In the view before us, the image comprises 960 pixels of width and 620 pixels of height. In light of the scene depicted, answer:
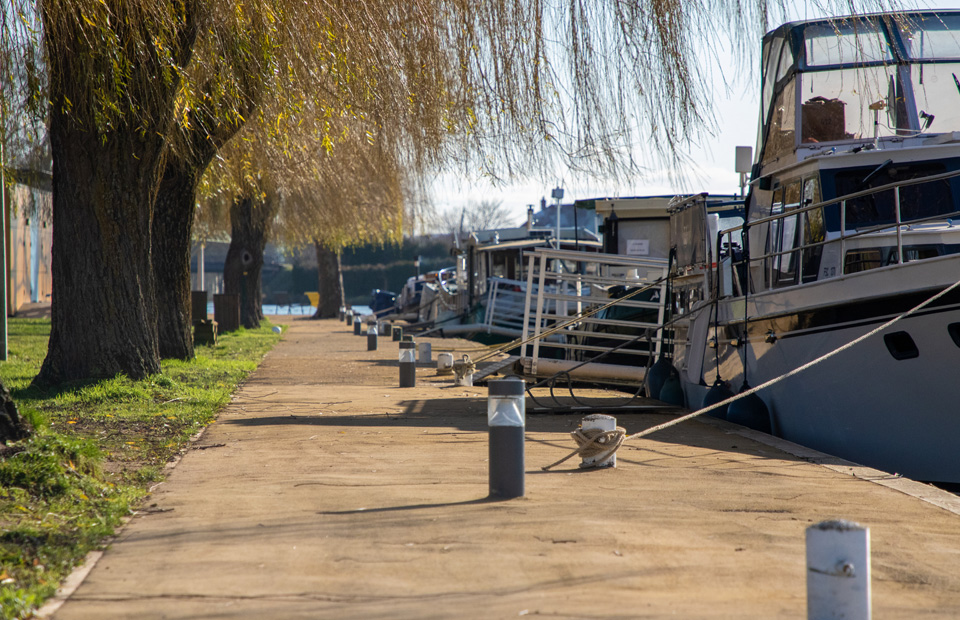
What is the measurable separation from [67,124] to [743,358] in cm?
768

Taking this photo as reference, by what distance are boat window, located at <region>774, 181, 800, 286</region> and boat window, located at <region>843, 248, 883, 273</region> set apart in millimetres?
938

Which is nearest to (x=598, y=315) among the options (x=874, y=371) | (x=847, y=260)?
(x=847, y=260)

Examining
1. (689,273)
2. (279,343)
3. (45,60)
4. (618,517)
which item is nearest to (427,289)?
(279,343)

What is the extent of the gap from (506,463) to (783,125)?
704cm

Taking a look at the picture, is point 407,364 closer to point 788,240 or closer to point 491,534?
point 788,240

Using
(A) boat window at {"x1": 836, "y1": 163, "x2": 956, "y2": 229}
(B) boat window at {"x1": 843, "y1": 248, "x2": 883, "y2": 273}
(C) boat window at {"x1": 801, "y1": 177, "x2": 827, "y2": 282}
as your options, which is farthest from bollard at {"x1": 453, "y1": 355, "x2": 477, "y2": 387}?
(B) boat window at {"x1": 843, "y1": 248, "x2": 883, "y2": 273}

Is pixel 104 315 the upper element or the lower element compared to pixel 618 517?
upper

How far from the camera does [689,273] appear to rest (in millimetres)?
11703

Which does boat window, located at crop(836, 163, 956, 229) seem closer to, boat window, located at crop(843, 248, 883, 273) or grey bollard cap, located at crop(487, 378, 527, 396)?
boat window, located at crop(843, 248, 883, 273)

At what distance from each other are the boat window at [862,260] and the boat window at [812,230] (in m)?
0.40

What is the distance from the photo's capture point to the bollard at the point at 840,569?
10.4 feet

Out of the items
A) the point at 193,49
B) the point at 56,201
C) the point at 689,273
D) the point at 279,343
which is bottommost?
the point at 279,343

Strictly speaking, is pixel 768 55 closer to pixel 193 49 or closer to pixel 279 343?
pixel 193 49

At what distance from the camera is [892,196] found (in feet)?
30.8
